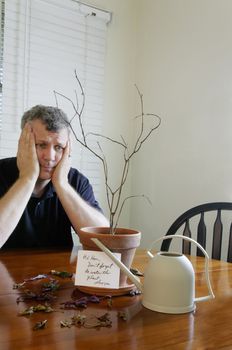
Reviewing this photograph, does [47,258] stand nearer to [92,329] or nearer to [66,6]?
[92,329]

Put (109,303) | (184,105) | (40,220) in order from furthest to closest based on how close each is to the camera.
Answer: (184,105) < (40,220) < (109,303)

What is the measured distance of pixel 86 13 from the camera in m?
2.79

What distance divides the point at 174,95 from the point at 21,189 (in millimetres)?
1503

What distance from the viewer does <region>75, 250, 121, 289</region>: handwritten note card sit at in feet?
3.05

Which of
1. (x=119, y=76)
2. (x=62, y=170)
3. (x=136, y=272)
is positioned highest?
(x=119, y=76)

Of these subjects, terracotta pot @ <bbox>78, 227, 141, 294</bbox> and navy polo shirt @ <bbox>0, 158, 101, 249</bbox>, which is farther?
navy polo shirt @ <bbox>0, 158, 101, 249</bbox>

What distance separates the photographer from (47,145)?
5.71ft

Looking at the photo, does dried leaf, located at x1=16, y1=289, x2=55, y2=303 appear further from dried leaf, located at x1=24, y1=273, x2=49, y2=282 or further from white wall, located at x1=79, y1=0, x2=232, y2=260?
white wall, located at x1=79, y1=0, x2=232, y2=260

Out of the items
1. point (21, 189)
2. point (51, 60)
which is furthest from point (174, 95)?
point (21, 189)

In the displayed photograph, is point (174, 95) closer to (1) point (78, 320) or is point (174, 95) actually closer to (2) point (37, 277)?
(2) point (37, 277)

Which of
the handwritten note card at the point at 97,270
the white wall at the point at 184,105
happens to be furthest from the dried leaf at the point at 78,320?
the white wall at the point at 184,105

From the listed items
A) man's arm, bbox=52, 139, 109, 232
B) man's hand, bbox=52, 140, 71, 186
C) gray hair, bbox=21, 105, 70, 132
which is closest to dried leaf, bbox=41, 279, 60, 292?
man's arm, bbox=52, 139, 109, 232

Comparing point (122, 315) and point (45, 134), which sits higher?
point (45, 134)

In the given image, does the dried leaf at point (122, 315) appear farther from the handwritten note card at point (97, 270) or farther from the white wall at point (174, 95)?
the white wall at point (174, 95)
